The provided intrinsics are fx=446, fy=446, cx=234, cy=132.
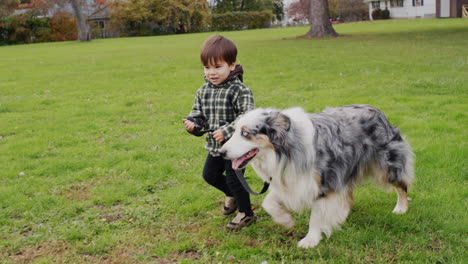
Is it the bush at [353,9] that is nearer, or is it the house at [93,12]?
the house at [93,12]

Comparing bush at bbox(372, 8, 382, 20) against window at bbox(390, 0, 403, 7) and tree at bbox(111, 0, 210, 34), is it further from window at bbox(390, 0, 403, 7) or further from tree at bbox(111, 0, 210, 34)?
tree at bbox(111, 0, 210, 34)

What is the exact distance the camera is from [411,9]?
212 feet

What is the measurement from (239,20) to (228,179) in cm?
6550

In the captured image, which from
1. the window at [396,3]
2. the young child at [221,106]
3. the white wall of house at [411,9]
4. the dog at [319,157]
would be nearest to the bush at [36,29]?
the white wall of house at [411,9]

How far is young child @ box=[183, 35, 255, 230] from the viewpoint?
4465 mm

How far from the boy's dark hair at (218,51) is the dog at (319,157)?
0.78 m

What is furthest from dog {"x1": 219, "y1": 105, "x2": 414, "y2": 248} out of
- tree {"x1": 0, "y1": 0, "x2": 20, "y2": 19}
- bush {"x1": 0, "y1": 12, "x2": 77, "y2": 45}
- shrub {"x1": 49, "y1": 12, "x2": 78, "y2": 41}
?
shrub {"x1": 49, "y1": 12, "x2": 78, "y2": 41}

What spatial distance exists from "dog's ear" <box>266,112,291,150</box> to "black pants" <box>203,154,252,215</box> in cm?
96

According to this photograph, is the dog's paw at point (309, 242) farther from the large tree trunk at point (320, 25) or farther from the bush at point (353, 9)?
the bush at point (353, 9)

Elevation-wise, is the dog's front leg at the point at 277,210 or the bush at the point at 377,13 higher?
the bush at the point at 377,13

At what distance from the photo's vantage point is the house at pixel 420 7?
5260 centimetres

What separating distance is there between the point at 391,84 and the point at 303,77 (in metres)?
3.15

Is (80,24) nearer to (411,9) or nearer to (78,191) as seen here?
(411,9)

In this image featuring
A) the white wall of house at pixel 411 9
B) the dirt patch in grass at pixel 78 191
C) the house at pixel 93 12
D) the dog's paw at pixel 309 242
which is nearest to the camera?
the dog's paw at pixel 309 242
